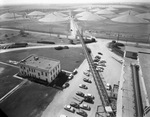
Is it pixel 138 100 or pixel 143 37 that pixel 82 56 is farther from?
pixel 143 37

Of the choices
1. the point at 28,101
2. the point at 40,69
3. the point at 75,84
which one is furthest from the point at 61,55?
the point at 28,101

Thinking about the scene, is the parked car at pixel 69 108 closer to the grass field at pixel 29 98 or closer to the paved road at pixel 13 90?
the grass field at pixel 29 98

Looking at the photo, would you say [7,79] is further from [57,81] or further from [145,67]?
[145,67]

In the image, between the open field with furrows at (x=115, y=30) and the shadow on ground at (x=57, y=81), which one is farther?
the open field with furrows at (x=115, y=30)

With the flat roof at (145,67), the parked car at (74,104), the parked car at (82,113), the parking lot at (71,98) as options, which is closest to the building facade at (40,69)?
the parking lot at (71,98)

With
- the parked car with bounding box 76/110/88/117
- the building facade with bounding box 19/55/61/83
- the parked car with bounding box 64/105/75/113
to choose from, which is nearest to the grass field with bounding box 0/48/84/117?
the building facade with bounding box 19/55/61/83
